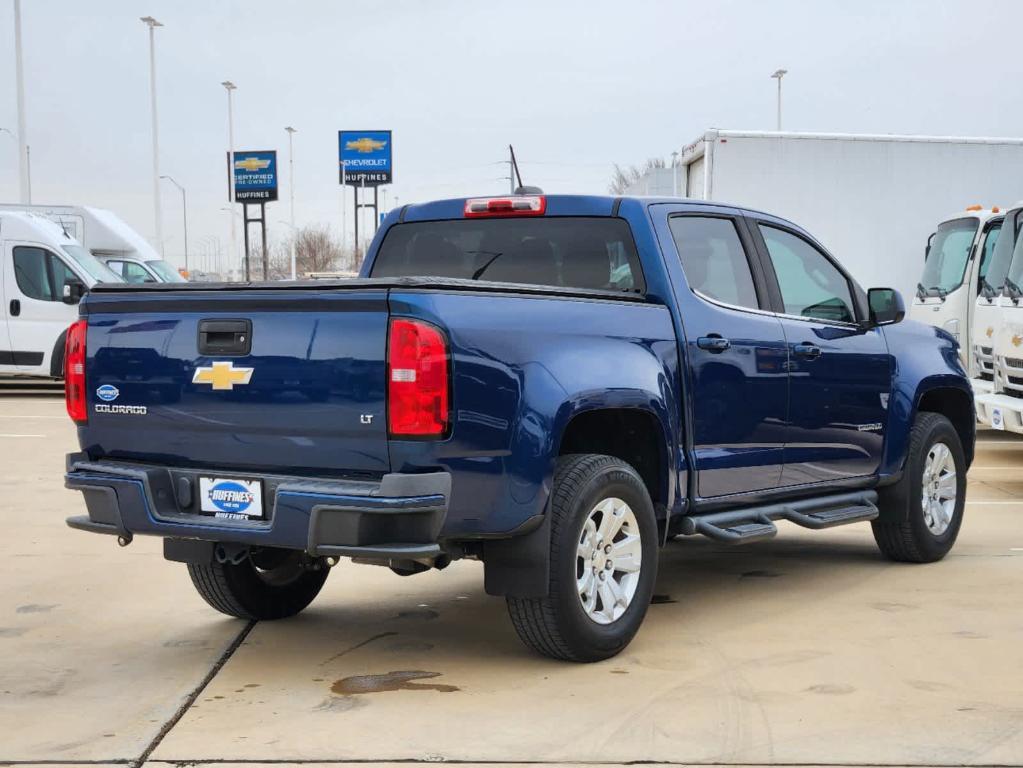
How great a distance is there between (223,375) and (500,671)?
1.59 meters

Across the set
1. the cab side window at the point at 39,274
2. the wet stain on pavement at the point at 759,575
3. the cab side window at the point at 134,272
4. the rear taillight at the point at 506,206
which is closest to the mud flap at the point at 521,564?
the rear taillight at the point at 506,206

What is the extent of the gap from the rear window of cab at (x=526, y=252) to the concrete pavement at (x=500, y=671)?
1.60 meters

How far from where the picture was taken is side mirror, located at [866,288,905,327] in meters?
7.68

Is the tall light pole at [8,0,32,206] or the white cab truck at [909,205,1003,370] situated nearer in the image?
the white cab truck at [909,205,1003,370]

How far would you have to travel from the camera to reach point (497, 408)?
521 centimetres

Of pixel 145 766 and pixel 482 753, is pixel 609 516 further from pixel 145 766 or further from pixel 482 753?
pixel 145 766

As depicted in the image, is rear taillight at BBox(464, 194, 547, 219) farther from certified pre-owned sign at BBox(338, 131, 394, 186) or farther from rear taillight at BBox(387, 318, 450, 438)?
certified pre-owned sign at BBox(338, 131, 394, 186)

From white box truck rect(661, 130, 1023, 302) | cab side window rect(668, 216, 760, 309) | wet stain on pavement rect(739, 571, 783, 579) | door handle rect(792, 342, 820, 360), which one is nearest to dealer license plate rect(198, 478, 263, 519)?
cab side window rect(668, 216, 760, 309)

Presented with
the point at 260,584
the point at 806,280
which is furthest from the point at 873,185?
the point at 260,584

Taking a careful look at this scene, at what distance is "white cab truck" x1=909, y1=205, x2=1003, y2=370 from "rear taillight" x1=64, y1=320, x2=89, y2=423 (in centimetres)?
1124

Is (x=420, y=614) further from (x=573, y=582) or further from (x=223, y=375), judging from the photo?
(x=223, y=375)

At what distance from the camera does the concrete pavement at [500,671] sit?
468 centimetres

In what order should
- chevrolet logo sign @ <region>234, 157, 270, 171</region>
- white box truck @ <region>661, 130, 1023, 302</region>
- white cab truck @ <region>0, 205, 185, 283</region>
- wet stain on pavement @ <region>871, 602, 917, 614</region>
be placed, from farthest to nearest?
chevrolet logo sign @ <region>234, 157, 270, 171</region>, white cab truck @ <region>0, 205, 185, 283</region>, white box truck @ <region>661, 130, 1023, 302</region>, wet stain on pavement @ <region>871, 602, 917, 614</region>

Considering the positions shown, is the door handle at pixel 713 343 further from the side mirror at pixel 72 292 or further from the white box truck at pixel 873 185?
the side mirror at pixel 72 292
